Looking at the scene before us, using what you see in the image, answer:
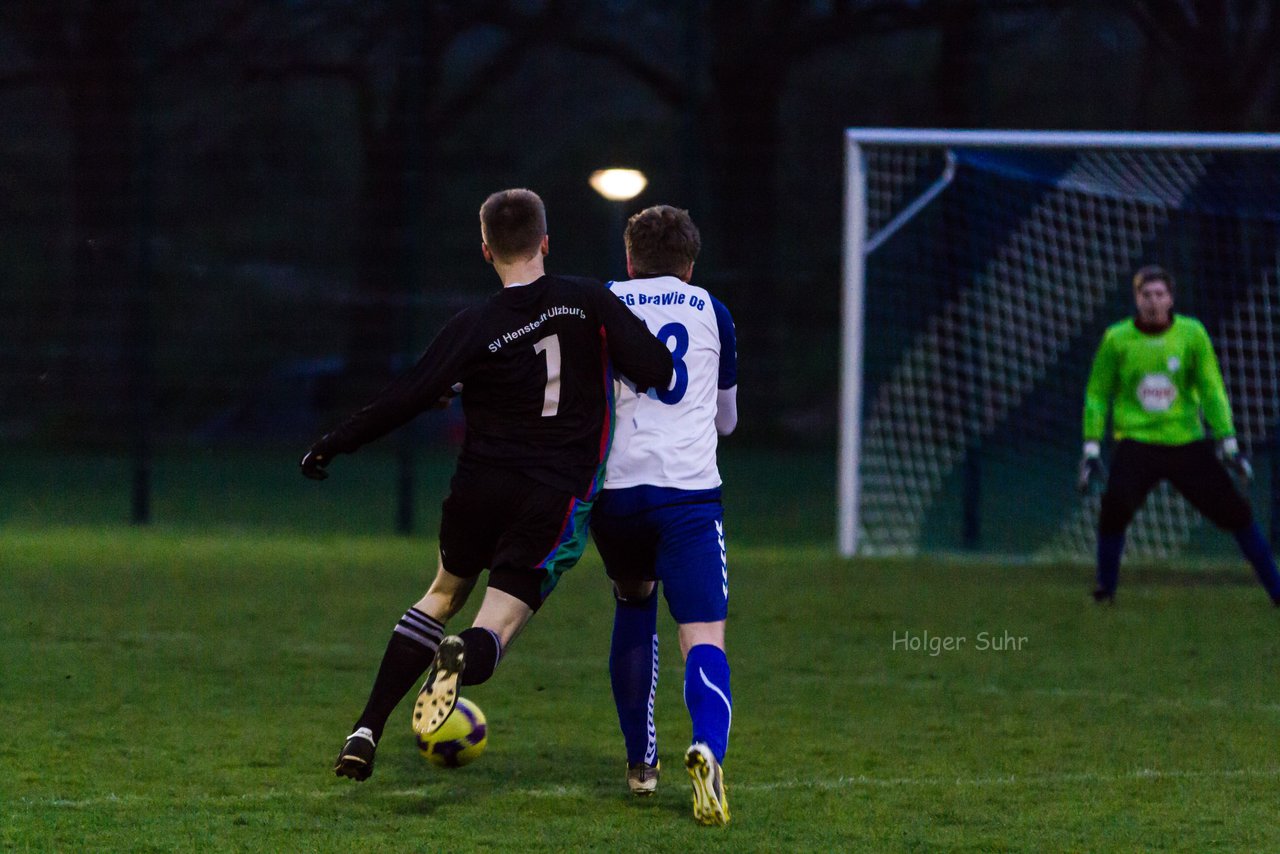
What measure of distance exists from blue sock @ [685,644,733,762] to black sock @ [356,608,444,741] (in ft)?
2.39

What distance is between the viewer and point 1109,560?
9977 mm

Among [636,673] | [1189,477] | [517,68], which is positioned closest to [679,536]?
[636,673]

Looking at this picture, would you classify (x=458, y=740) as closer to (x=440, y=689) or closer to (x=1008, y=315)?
(x=440, y=689)

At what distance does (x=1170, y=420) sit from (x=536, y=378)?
562cm

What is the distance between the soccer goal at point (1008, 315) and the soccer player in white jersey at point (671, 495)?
661cm

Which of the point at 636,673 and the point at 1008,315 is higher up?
the point at 1008,315

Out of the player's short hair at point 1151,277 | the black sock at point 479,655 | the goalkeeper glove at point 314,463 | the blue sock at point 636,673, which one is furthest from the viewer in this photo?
the player's short hair at point 1151,277

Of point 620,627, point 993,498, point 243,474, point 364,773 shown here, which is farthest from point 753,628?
point 243,474

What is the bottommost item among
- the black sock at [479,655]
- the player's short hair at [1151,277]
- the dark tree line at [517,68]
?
the black sock at [479,655]

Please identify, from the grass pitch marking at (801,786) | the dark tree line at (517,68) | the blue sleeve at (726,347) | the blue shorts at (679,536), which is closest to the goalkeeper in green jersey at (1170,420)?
the grass pitch marking at (801,786)

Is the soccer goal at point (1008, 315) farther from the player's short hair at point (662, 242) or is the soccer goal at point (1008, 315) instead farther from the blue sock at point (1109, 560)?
the player's short hair at point (662, 242)

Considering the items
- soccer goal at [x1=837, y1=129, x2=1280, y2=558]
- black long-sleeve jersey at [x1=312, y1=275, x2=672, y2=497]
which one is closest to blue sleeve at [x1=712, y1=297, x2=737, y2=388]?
black long-sleeve jersey at [x1=312, y1=275, x2=672, y2=497]

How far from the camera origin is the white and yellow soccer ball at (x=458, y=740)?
4.88 meters
